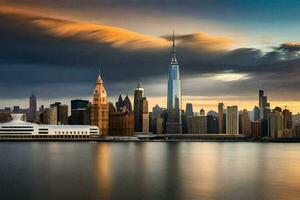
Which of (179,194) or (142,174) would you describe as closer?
(179,194)

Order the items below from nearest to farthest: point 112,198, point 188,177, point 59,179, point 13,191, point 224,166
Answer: point 112,198, point 13,191, point 59,179, point 188,177, point 224,166

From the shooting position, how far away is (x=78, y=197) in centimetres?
4034

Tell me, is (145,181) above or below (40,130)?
below

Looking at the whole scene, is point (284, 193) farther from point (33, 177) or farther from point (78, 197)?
point (33, 177)

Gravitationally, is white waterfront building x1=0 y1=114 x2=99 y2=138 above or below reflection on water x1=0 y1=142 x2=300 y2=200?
above

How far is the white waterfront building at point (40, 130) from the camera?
184375 millimetres

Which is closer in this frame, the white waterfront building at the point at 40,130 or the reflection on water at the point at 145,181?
the reflection on water at the point at 145,181

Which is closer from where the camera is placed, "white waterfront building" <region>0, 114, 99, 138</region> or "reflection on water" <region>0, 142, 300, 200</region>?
"reflection on water" <region>0, 142, 300, 200</region>

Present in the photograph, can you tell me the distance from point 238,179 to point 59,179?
55.7ft

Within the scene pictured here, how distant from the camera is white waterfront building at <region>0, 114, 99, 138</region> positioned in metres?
184

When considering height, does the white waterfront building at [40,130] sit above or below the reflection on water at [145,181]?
above

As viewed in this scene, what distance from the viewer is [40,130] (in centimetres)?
18738

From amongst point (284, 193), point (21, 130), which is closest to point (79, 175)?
point (284, 193)

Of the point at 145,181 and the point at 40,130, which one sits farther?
the point at 40,130
